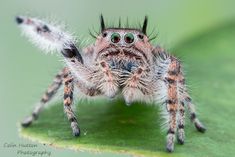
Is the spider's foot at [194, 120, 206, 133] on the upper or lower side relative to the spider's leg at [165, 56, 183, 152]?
lower

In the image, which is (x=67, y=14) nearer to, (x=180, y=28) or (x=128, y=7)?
(x=128, y=7)

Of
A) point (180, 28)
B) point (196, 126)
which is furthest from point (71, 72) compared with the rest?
point (180, 28)

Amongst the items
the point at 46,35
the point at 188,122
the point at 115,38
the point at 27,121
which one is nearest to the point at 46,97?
the point at 27,121

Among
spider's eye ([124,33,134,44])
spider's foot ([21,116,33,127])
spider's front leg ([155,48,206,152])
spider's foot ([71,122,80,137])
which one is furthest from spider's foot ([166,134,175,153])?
spider's foot ([21,116,33,127])

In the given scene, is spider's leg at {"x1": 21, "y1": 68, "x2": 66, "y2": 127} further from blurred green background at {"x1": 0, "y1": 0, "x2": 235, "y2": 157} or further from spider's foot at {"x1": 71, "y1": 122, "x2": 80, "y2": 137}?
spider's foot at {"x1": 71, "y1": 122, "x2": 80, "y2": 137}

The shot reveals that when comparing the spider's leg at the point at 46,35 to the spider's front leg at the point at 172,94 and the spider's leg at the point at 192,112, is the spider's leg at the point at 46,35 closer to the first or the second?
the spider's front leg at the point at 172,94
